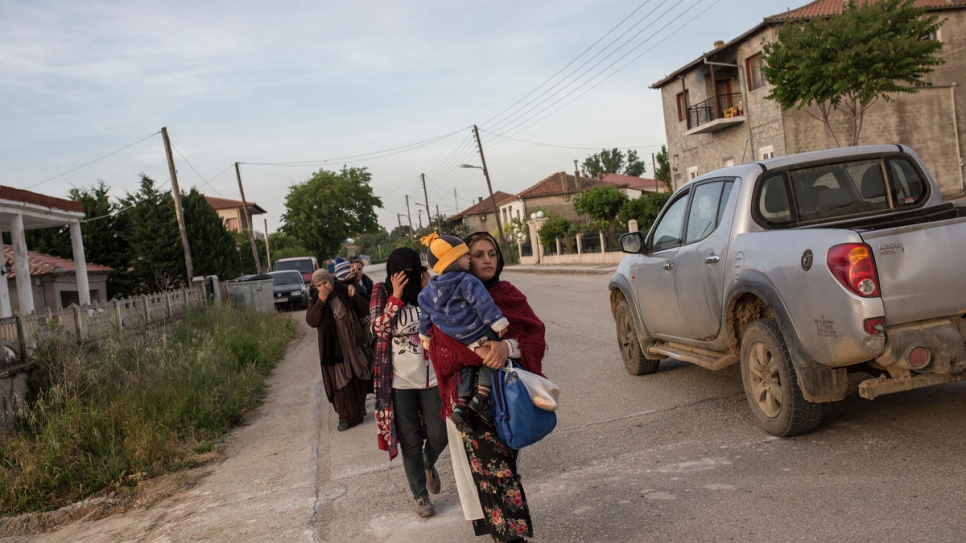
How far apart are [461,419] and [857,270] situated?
241 cm

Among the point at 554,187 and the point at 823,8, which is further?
the point at 554,187

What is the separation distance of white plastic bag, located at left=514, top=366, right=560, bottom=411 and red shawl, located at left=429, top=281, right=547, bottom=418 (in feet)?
0.51

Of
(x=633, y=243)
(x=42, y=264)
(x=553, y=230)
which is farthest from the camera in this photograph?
(x=553, y=230)

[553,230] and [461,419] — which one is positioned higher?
[553,230]

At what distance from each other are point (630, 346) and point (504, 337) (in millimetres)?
4558

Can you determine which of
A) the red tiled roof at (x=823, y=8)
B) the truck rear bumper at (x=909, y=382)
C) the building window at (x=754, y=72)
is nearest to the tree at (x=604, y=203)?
the building window at (x=754, y=72)

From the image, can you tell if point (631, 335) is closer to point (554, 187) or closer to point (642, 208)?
point (642, 208)

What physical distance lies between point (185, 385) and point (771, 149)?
2835cm

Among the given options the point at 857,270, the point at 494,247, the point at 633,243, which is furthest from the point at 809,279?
the point at 633,243

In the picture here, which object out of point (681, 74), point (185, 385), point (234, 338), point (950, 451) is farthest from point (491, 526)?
point (681, 74)

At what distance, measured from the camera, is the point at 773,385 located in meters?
5.39

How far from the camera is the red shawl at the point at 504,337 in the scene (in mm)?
3922

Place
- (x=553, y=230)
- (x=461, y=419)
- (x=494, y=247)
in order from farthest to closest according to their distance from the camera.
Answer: (x=553, y=230) → (x=494, y=247) → (x=461, y=419)

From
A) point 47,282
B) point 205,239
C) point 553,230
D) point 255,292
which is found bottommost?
point 255,292
